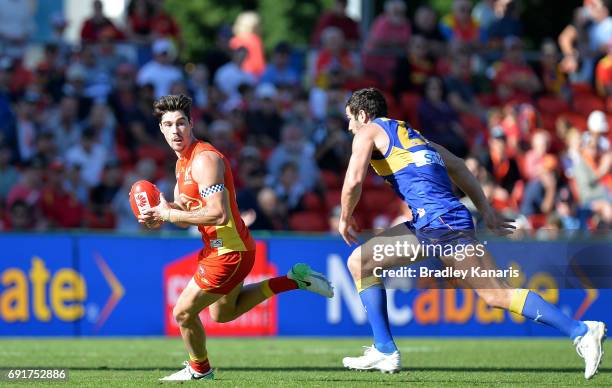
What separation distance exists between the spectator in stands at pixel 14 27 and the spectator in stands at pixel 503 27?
7770 mm

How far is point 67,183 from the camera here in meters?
16.1

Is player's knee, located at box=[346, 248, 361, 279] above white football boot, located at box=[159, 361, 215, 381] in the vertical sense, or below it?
above

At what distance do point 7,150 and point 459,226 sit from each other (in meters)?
9.25

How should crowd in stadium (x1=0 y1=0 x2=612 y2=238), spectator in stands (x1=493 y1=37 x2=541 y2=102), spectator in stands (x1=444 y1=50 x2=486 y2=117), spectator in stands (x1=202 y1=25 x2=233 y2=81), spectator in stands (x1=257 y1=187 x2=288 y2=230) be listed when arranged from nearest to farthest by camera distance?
spectator in stands (x1=257 y1=187 x2=288 y2=230), crowd in stadium (x1=0 y1=0 x2=612 y2=238), spectator in stands (x1=202 y1=25 x2=233 y2=81), spectator in stands (x1=444 y1=50 x2=486 y2=117), spectator in stands (x1=493 y1=37 x2=541 y2=102)

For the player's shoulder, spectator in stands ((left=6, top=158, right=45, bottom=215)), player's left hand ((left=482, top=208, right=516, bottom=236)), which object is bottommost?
spectator in stands ((left=6, top=158, right=45, bottom=215))

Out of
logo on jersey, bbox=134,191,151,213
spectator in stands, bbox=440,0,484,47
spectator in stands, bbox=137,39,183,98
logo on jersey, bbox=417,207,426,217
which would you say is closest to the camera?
logo on jersey, bbox=134,191,151,213

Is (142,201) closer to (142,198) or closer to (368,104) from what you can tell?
(142,198)

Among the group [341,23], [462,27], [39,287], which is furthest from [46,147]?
[462,27]

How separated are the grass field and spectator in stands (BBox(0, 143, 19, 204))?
2583 mm

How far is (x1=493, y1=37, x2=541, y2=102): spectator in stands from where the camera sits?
19.4 m

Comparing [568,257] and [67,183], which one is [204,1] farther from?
[568,257]

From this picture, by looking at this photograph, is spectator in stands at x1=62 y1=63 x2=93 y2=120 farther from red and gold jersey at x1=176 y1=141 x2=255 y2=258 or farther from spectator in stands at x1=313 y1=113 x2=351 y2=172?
red and gold jersey at x1=176 y1=141 x2=255 y2=258

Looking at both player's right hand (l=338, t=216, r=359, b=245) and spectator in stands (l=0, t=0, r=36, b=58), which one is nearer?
player's right hand (l=338, t=216, r=359, b=245)

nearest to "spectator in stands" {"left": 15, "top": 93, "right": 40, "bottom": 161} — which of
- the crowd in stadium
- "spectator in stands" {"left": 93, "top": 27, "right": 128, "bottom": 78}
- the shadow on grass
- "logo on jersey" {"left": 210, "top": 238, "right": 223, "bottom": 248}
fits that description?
the crowd in stadium
